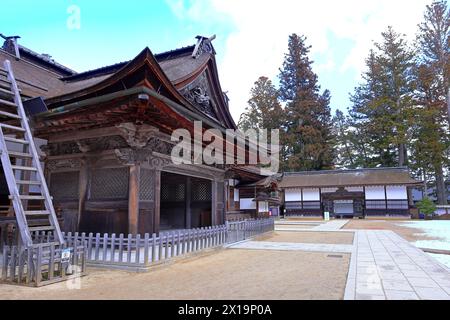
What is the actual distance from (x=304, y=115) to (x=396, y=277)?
3971 cm

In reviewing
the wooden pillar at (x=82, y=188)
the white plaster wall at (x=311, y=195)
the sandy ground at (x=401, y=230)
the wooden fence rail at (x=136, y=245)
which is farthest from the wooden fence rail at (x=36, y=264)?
the white plaster wall at (x=311, y=195)

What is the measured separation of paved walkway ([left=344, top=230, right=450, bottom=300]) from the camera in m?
4.48

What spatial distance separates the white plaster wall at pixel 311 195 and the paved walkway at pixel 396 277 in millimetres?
27998

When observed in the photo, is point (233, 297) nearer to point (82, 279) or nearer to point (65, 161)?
point (82, 279)

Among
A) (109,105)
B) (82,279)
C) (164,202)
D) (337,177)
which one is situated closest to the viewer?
(82,279)

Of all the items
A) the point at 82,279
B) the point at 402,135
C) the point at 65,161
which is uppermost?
the point at 402,135

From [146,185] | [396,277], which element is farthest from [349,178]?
[146,185]

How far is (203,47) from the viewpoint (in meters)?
12.6

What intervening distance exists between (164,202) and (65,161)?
593 centimetres

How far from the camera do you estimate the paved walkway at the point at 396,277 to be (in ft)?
14.7

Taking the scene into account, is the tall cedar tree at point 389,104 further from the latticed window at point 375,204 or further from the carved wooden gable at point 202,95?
the carved wooden gable at point 202,95

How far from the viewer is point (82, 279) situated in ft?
18.2

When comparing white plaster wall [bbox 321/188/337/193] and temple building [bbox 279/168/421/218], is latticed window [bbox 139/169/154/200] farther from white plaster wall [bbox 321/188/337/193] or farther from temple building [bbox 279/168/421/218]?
white plaster wall [bbox 321/188/337/193]
